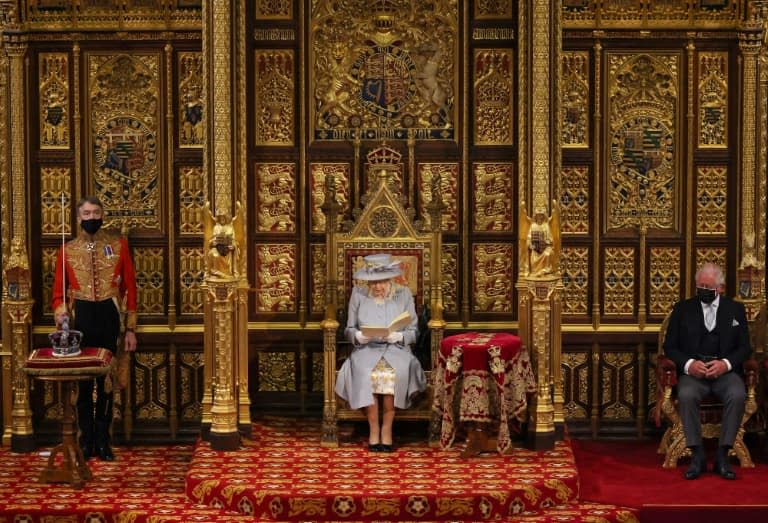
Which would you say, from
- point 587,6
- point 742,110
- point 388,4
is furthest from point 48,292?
point 742,110

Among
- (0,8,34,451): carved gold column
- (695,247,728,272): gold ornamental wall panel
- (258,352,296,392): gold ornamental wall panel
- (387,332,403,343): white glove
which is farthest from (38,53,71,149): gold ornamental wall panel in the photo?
(695,247,728,272): gold ornamental wall panel

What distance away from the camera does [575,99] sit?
40.0ft

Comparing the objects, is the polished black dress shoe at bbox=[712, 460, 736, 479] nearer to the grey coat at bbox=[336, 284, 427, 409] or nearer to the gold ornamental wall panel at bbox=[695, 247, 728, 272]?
the gold ornamental wall panel at bbox=[695, 247, 728, 272]

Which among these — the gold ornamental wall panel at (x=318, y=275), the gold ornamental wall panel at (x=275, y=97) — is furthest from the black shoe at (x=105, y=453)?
the gold ornamental wall panel at (x=275, y=97)

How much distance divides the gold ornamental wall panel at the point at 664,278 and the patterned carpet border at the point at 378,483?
5.53ft

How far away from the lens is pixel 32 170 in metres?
12.2

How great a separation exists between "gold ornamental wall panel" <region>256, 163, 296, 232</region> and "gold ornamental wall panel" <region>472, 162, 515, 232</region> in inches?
57.0

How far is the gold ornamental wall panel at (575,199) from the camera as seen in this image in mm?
12250

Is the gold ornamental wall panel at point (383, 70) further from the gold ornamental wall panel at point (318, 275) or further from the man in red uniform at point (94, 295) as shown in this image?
A: the man in red uniform at point (94, 295)

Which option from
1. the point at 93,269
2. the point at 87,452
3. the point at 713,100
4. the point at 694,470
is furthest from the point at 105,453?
the point at 713,100

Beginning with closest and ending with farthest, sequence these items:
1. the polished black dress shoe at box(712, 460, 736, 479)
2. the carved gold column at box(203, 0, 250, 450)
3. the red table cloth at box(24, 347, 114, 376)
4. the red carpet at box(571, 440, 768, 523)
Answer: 1. the red carpet at box(571, 440, 768, 523)
2. the red table cloth at box(24, 347, 114, 376)
3. the polished black dress shoe at box(712, 460, 736, 479)
4. the carved gold column at box(203, 0, 250, 450)

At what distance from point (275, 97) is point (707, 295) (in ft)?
12.1

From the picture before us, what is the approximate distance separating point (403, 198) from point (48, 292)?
9.58 ft

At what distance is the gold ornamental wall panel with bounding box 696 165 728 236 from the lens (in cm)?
1226
